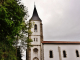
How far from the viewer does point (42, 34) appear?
24.8 metres

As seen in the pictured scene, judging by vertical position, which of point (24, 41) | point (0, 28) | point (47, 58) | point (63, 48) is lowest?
point (47, 58)

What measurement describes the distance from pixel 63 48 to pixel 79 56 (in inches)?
171

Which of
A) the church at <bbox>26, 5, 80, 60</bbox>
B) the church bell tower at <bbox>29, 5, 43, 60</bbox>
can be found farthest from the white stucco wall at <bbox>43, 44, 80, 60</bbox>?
the church bell tower at <bbox>29, 5, 43, 60</bbox>

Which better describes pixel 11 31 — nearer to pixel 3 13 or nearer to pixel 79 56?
pixel 3 13

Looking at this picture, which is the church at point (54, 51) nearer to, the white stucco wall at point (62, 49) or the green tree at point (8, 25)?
the white stucco wall at point (62, 49)

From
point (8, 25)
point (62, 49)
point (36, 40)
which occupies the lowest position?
point (62, 49)

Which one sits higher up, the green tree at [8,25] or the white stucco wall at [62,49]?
the green tree at [8,25]

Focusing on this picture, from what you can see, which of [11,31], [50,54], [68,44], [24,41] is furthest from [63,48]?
[11,31]

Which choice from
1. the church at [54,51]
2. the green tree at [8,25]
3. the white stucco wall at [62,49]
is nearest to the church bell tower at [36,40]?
the church at [54,51]

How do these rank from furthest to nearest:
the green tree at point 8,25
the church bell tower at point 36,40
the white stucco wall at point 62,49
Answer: the church bell tower at point 36,40 < the white stucco wall at point 62,49 < the green tree at point 8,25

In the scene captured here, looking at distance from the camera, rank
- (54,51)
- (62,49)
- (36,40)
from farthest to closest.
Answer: (36,40) < (62,49) < (54,51)

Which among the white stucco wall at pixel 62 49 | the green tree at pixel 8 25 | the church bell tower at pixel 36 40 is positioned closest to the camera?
the green tree at pixel 8 25

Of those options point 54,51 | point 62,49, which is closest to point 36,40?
point 54,51

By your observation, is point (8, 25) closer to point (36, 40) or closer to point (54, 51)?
point (36, 40)
